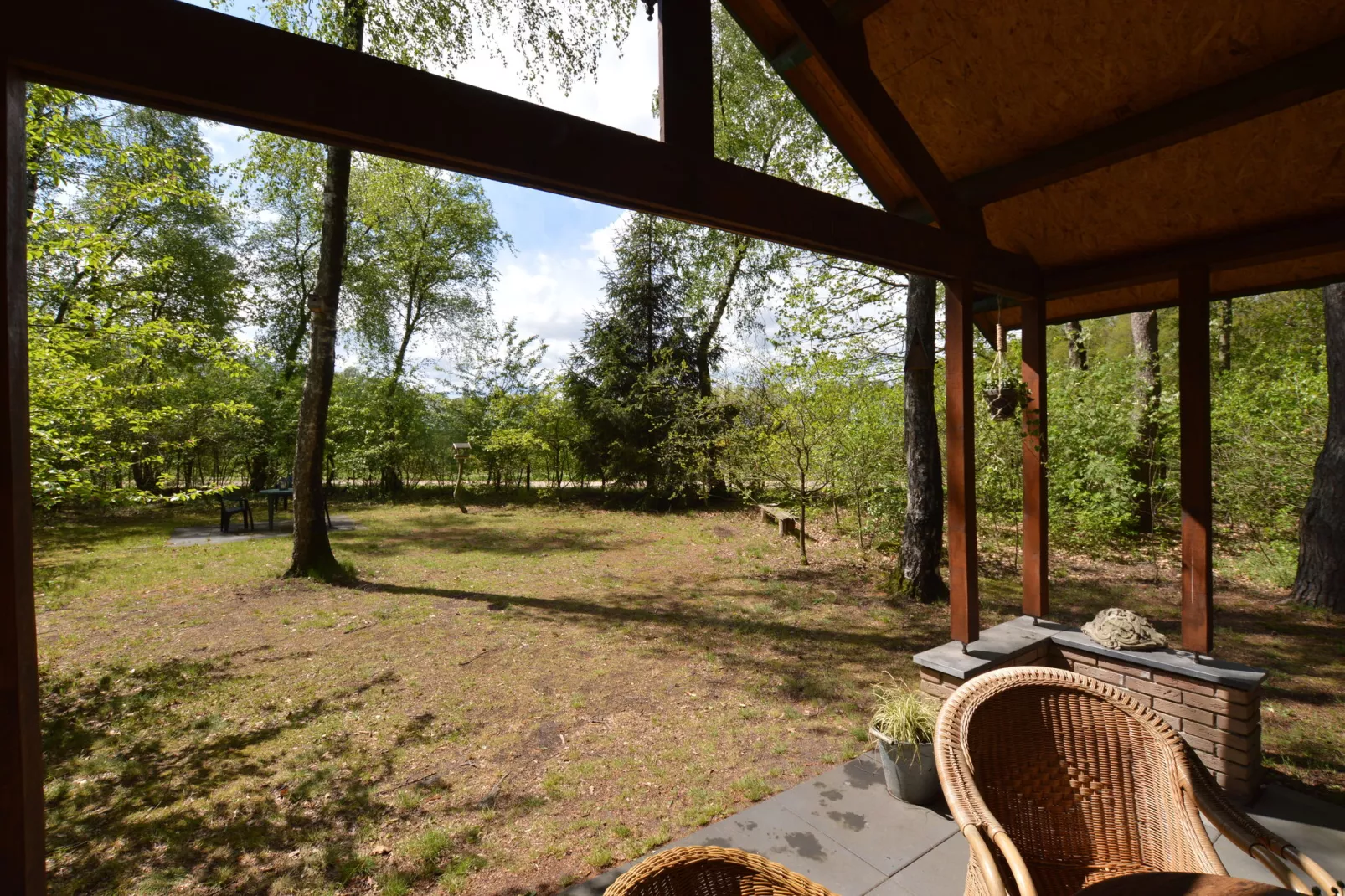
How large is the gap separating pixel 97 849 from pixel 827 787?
3180 millimetres

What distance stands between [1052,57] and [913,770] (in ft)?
10.3

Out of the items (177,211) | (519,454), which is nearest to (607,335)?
(519,454)

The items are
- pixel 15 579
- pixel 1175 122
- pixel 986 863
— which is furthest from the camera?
pixel 1175 122

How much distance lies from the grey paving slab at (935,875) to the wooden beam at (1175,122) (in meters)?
3.00

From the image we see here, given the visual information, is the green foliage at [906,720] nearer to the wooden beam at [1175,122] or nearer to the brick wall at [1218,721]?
the brick wall at [1218,721]

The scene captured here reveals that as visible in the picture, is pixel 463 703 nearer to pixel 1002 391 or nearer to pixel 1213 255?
pixel 1002 391

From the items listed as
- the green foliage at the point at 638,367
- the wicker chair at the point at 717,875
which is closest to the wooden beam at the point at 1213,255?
the wicker chair at the point at 717,875

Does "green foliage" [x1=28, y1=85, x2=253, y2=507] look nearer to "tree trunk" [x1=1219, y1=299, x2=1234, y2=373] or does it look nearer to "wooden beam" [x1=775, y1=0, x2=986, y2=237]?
"wooden beam" [x1=775, y1=0, x2=986, y2=237]

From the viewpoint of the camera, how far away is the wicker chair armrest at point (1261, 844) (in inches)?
51.4

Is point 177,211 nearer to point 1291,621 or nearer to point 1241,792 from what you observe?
point 1241,792

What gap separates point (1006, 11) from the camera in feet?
7.92

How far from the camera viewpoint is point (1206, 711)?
2650 mm

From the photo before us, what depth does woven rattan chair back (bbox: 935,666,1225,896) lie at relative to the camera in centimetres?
160

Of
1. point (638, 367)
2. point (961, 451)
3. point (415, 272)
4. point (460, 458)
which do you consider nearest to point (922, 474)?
point (961, 451)
